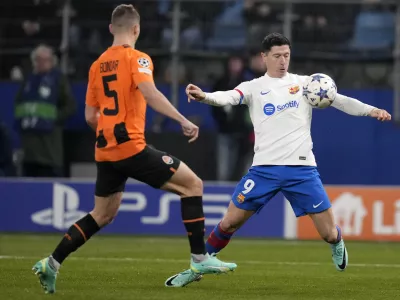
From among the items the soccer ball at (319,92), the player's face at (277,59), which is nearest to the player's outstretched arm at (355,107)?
the soccer ball at (319,92)

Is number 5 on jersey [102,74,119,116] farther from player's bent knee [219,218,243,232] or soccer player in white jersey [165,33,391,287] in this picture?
player's bent knee [219,218,243,232]

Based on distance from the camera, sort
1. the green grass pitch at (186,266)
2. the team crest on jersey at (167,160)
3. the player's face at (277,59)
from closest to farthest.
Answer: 1. the team crest on jersey at (167,160)
2. the green grass pitch at (186,266)
3. the player's face at (277,59)

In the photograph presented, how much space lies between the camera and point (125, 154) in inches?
327

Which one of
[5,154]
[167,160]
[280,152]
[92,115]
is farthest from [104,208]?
[5,154]

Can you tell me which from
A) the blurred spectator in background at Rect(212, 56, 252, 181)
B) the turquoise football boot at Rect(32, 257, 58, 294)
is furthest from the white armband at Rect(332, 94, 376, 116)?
the blurred spectator in background at Rect(212, 56, 252, 181)

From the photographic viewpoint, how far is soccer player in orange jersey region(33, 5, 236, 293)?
8.30m

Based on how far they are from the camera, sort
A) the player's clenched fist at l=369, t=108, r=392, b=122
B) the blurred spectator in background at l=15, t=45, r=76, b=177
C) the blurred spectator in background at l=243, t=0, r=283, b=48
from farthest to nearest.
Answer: the blurred spectator in background at l=243, t=0, r=283, b=48 → the blurred spectator in background at l=15, t=45, r=76, b=177 → the player's clenched fist at l=369, t=108, r=392, b=122

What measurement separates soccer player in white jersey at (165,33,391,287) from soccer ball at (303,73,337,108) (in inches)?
2.9

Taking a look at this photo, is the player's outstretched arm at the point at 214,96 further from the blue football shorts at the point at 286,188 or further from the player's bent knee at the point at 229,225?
the player's bent knee at the point at 229,225

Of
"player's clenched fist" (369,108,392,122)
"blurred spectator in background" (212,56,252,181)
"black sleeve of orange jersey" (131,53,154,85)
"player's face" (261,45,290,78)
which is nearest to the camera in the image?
"black sleeve of orange jersey" (131,53,154,85)

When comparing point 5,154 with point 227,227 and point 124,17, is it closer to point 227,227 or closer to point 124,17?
point 227,227

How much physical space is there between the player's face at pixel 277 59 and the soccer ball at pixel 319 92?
254mm

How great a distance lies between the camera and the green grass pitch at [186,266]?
8.45 meters

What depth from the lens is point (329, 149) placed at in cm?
1653
